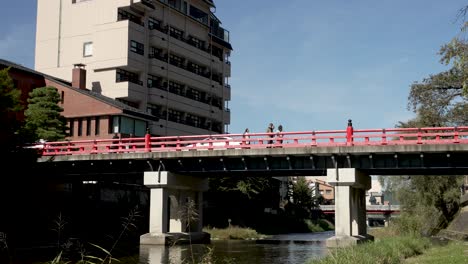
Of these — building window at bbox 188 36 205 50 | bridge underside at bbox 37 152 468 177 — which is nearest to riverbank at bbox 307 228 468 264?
bridge underside at bbox 37 152 468 177

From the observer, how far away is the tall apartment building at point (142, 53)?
69375 mm

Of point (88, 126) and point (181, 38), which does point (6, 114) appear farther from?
point (181, 38)

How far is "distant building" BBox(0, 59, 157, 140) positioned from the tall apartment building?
26.6 ft

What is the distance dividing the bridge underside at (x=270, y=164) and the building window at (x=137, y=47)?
28.1m

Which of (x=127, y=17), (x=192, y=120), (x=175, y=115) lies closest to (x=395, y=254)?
(x=127, y=17)

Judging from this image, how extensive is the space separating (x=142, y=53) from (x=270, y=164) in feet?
122

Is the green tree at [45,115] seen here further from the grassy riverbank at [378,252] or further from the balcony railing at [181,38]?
the grassy riverbank at [378,252]

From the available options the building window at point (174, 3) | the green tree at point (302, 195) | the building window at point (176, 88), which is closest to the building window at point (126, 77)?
the building window at point (176, 88)

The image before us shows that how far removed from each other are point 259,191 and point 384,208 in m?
46.2

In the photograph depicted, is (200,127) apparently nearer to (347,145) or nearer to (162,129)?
(162,129)

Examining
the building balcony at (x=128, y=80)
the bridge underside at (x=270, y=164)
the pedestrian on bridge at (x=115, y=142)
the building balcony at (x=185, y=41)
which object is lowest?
the bridge underside at (x=270, y=164)

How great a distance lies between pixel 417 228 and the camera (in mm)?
45500

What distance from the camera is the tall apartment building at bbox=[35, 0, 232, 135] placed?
69.4 meters

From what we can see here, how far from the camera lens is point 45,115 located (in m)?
52.7
